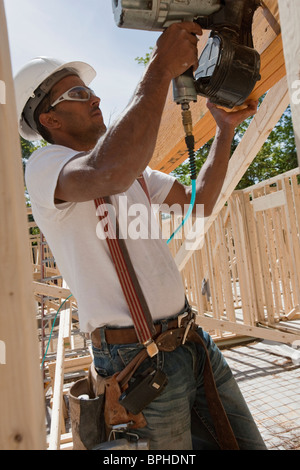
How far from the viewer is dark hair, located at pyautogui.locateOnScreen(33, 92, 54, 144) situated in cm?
164

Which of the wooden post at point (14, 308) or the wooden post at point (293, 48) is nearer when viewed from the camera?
the wooden post at point (14, 308)

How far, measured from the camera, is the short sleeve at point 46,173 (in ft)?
4.04

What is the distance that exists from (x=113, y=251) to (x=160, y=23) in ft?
2.66

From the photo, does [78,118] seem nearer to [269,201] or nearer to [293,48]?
[293,48]

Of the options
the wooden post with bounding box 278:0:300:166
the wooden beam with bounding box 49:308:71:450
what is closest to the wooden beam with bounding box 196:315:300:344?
the wooden beam with bounding box 49:308:71:450

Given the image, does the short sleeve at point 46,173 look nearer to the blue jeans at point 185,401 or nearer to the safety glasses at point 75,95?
the safety glasses at point 75,95

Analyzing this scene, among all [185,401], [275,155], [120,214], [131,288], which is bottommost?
[185,401]

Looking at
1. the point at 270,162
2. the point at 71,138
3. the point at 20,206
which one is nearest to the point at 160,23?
the point at 71,138

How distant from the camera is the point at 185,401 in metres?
1.33

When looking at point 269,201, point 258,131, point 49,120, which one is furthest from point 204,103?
point 269,201

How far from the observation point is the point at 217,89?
1403mm

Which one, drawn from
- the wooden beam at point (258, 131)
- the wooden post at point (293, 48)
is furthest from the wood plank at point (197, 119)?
the wooden post at point (293, 48)

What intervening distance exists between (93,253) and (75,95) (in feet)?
2.46
